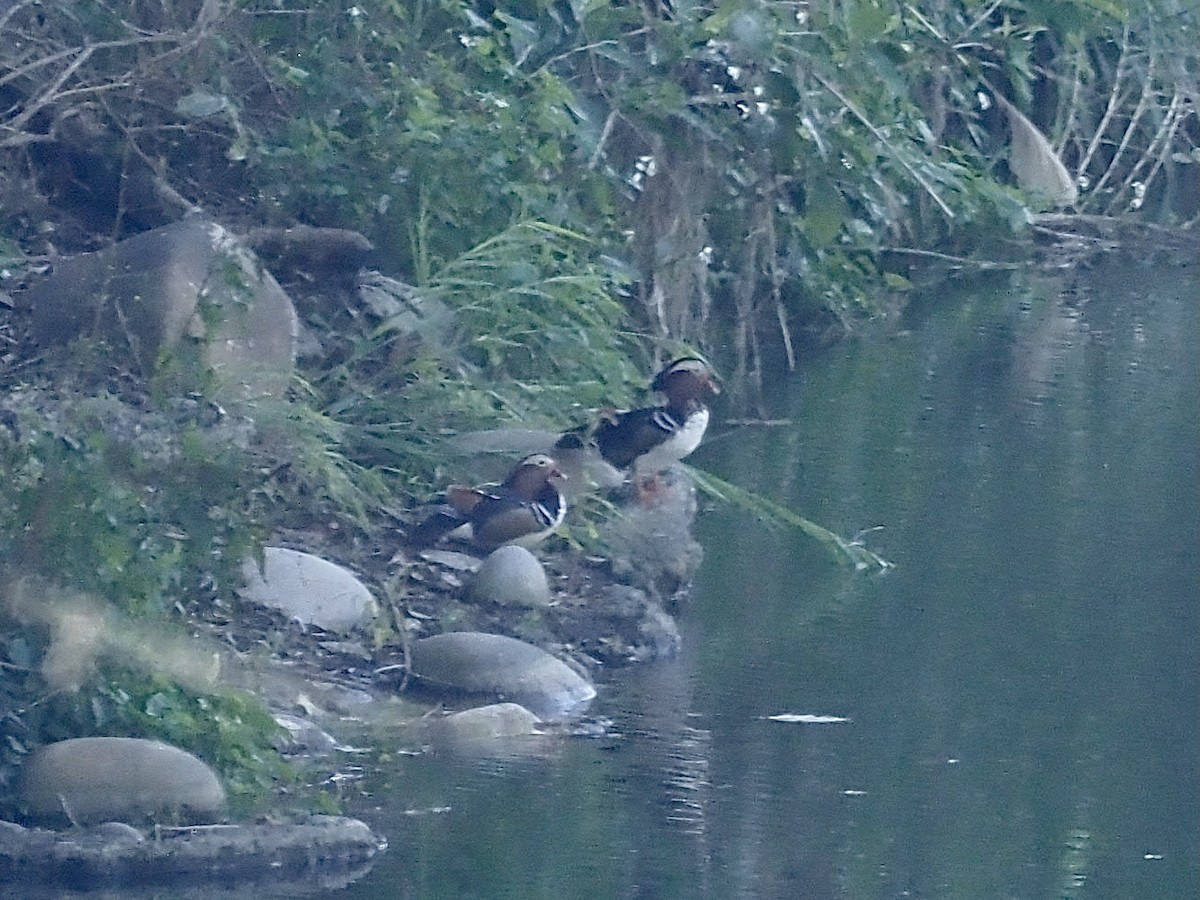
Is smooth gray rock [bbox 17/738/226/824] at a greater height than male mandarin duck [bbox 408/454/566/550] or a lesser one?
lesser

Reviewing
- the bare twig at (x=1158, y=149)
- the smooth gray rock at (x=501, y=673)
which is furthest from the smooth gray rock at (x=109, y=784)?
the bare twig at (x=1158, y=149)

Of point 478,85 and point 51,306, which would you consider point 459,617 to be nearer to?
point 51,306

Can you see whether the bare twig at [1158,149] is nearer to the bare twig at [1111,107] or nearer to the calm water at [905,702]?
the bare twig at [1111,107]

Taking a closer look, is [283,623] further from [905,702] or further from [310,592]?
[905,702]

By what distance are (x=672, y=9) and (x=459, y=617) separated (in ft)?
9.33

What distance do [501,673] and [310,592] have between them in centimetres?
54

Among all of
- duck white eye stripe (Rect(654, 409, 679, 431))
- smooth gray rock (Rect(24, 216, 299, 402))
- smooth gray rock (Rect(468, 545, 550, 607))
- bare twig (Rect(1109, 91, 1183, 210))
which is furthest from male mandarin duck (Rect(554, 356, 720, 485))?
bare twig (Rect(1109, 91, 1183, 210))

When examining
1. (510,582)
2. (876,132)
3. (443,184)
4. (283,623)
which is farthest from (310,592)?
(876,132)

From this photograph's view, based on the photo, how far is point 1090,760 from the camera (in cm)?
466

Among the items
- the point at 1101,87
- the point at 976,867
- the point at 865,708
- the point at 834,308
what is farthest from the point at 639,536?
the point at 1101,87

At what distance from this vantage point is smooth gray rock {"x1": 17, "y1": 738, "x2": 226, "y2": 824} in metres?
3.90

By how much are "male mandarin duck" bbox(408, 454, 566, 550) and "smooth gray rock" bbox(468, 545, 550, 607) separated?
0.07 m

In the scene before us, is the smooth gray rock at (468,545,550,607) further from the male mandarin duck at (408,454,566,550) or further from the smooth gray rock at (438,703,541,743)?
the smooth gray rock at (438,703,541,743)

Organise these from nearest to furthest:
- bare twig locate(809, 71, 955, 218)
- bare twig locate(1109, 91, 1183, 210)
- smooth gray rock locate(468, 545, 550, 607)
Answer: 1. smooth gray rock locate(468, 545, 550, 607)
2. bare twig locate(809, 71, 955, 218)
3. bare twig locate(1109, 91, 1183, 210)
